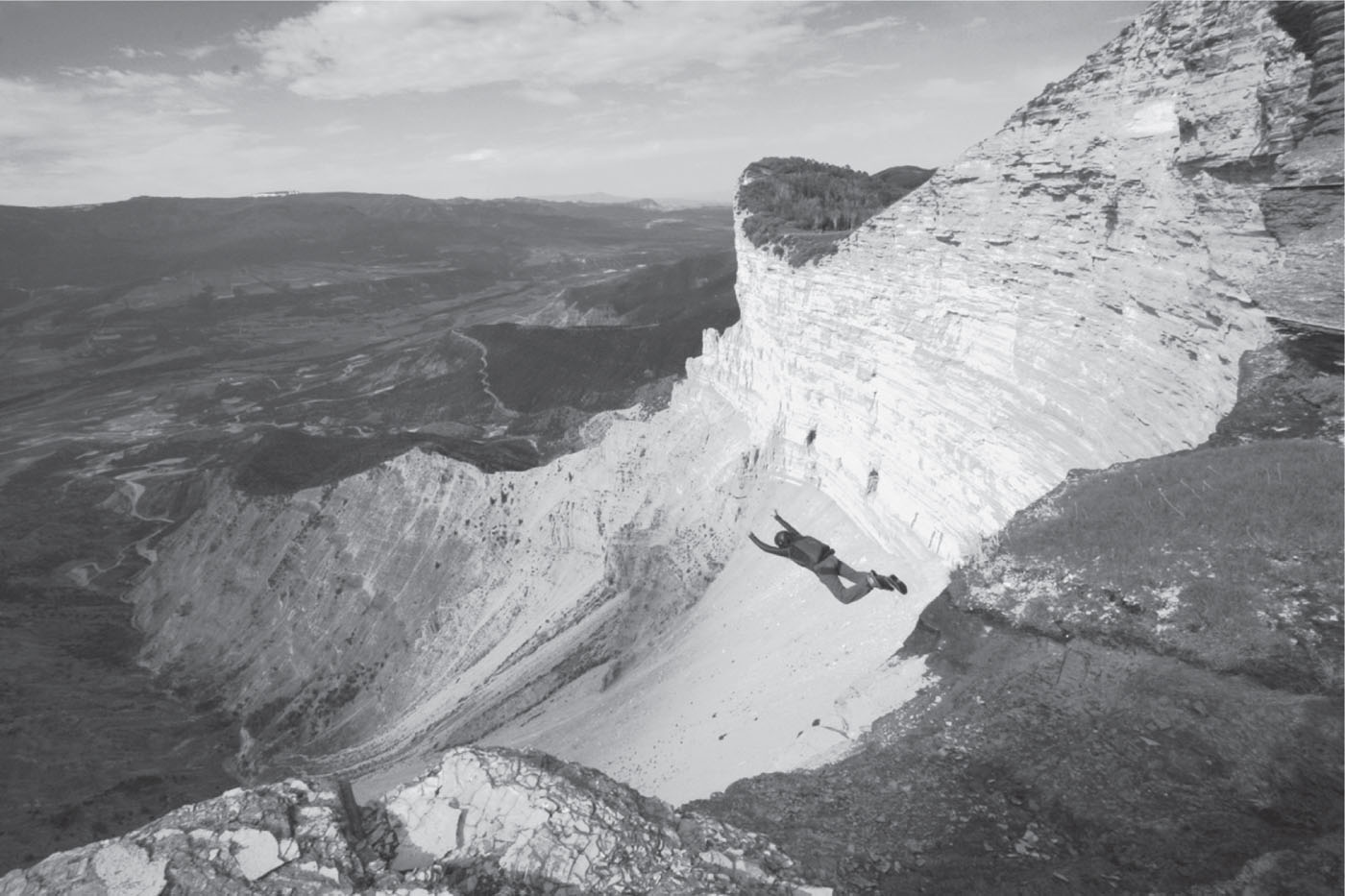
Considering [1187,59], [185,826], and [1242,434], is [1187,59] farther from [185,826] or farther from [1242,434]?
[185,826]

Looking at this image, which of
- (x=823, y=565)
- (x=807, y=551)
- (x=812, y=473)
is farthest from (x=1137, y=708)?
(x=812, y=473)

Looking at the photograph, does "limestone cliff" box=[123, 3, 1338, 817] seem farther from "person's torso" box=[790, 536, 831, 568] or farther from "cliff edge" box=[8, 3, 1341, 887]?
"person's torso" box=[790, 536, 831, 568]

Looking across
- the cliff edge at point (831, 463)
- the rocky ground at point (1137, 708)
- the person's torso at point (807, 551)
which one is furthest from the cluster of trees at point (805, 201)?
the rocky ground at point (1137, 708)

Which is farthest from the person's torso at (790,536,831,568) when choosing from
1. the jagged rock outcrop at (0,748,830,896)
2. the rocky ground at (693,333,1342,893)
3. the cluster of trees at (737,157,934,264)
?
the cluster of trees at (737,157,934,264)

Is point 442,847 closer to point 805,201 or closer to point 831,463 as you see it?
point 831,463

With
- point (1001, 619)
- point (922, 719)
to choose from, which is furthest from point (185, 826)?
point (1001, 619)

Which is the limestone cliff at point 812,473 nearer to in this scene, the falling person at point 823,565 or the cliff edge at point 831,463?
the cliff edge at point 831,463
